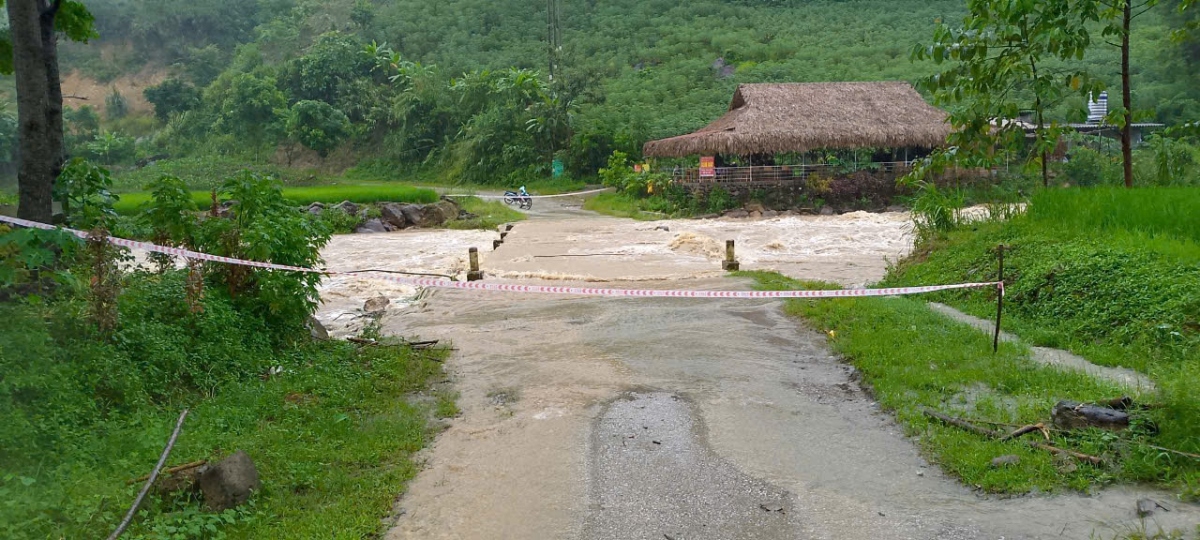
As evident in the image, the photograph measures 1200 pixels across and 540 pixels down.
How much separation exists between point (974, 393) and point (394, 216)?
2408 cm

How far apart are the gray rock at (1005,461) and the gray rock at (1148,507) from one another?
2.23 feet

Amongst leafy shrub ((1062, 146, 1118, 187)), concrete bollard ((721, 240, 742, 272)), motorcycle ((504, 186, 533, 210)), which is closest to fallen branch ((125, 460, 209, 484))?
concrete bollard ((721, 240, 742, 272))

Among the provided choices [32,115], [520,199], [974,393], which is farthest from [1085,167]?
[32,115]

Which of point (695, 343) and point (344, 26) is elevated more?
point (344, 26)

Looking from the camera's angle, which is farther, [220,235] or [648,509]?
[220,235]

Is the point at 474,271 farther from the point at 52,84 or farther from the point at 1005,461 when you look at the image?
the point at 1005,461

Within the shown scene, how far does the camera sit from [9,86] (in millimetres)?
60469

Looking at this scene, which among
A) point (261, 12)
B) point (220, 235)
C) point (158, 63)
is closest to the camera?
point (220, 235)

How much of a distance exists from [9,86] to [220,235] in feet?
211

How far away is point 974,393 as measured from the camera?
672 centimetres

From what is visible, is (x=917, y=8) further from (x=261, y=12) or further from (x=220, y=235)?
(x=220, y=235)

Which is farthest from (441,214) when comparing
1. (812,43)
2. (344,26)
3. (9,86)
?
(9,86)

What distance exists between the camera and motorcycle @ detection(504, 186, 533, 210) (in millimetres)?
34128

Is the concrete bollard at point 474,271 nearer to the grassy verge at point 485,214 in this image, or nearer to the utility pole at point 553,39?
the grassy verge at point 485,214
